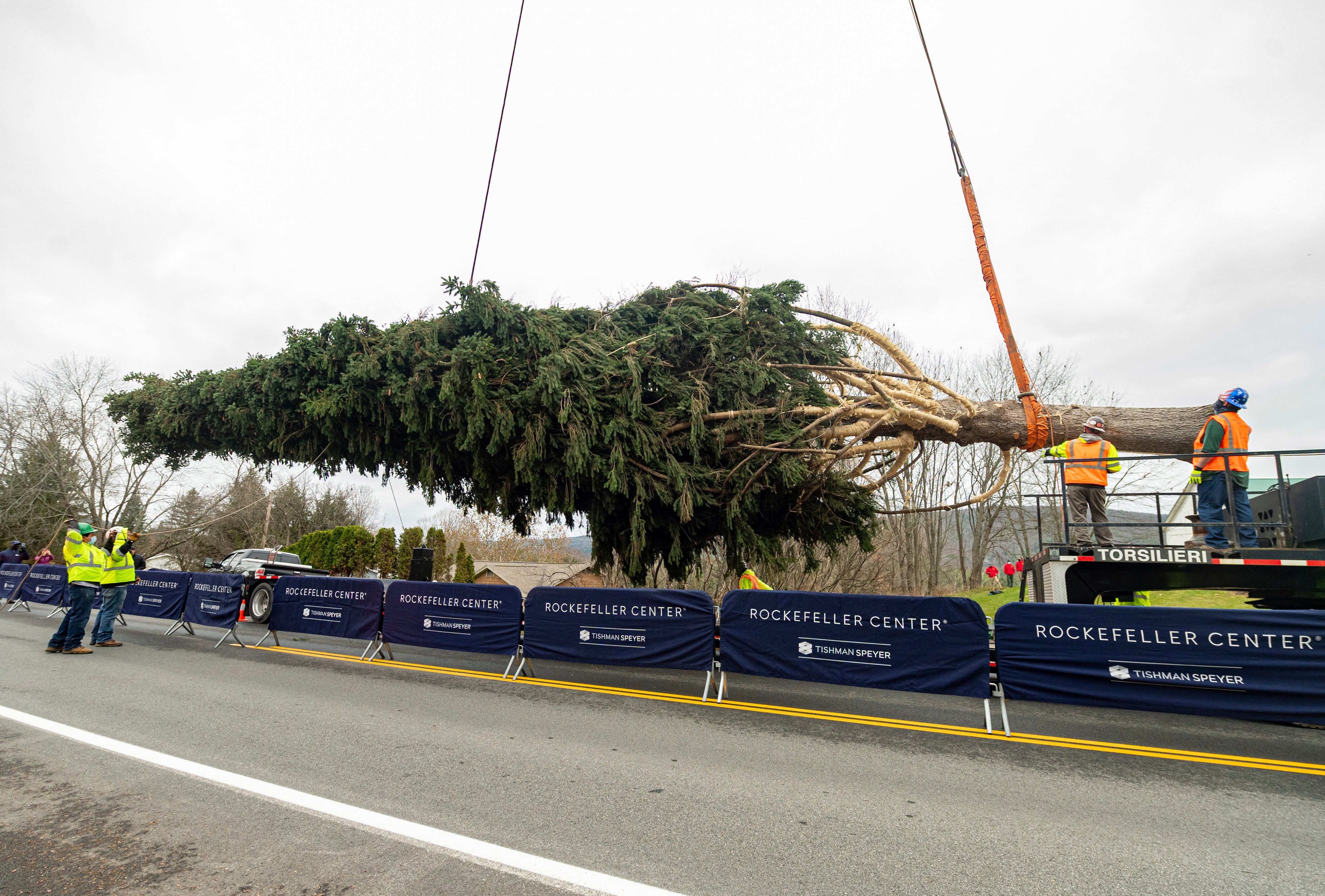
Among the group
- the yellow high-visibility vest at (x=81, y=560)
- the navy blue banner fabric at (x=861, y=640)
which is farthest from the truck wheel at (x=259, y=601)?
the navy blue banner fabric at (x=861, y=640)

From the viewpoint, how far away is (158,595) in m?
12.8

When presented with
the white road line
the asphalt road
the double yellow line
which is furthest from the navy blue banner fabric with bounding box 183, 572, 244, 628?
the white road line

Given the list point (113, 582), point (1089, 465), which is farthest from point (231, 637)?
point (1089, 465)

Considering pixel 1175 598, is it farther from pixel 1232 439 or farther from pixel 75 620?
pixel 75 620

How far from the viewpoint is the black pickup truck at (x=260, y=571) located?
14984 mm

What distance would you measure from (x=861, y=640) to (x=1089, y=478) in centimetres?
359

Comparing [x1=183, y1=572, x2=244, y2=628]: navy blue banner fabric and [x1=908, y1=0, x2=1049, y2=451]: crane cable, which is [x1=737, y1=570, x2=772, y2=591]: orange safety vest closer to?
[x1=908, y1=0, x2=1049, y2=451]: crane cable

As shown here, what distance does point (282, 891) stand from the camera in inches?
113

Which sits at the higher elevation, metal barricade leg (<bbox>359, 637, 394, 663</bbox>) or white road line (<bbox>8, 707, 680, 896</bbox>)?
metal barricade leg (<bbox>359, 637, 394, 663</bbox>)

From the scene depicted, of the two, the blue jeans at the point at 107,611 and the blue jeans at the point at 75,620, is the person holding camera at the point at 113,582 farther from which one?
the blue jeans at the point at 75,620

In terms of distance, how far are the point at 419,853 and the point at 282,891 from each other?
0.59 m

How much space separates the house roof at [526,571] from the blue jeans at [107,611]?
2517cm

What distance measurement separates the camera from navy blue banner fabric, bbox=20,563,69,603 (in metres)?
15.5

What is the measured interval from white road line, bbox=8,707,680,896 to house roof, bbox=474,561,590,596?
3056cm
